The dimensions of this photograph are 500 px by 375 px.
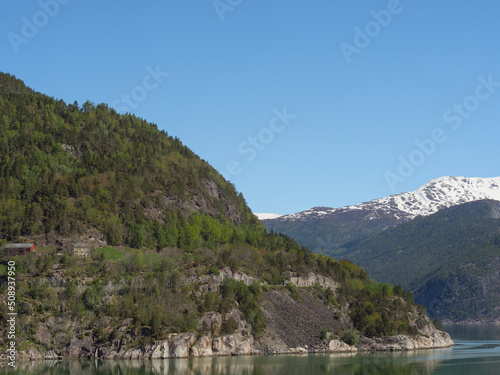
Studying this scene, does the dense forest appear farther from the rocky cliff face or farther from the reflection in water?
the reflection in water

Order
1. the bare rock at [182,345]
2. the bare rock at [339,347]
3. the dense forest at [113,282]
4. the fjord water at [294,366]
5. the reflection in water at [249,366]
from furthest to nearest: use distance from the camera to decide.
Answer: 1. the bare rock at [339,347]
2. the dense forest at [113,282]
3. the bare rock at [182,345]
4. the fjord water at [294,366]
5. the reflection in water at [249,366]

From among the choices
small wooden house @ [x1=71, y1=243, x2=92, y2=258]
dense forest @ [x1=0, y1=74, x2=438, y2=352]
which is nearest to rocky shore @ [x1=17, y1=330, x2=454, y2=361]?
dense forest @ [x1=0, y1=74, x2=438, y2=352]

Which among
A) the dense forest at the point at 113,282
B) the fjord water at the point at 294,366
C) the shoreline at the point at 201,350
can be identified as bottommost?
the fjord water at the point at 294,366

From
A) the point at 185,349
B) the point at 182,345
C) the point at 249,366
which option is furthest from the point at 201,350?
the point at 249,366

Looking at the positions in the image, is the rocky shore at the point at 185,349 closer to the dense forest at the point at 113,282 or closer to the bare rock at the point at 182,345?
the bare rock at the point at 182,345

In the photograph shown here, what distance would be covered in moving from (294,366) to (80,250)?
61694 millimetres

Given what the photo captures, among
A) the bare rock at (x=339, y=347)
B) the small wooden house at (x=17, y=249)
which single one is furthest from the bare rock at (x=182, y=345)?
the small wooden house at (x=17, y=249)

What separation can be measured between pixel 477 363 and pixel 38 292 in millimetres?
93831

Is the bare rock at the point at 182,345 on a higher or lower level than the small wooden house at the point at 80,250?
lower

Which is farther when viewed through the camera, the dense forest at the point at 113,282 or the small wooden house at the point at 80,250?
the small wooden house at the point at 80,250

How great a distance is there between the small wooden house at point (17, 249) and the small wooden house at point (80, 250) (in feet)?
31.8

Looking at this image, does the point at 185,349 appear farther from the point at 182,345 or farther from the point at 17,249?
the point at 17,249

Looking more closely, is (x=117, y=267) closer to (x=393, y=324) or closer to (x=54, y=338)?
(x=54, y=338)

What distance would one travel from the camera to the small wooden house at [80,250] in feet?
558
